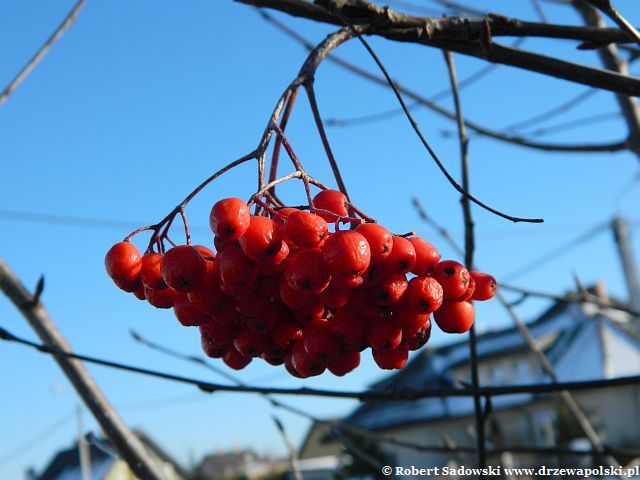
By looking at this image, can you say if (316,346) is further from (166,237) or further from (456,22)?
(456,22)

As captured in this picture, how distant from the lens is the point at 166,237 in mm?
1534

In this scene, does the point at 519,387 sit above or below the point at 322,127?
below

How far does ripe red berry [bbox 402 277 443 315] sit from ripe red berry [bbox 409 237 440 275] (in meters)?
0.04

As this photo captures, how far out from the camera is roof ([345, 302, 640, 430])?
18203 millimetres

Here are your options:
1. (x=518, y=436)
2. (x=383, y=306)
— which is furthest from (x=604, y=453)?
(x=518, y=436)

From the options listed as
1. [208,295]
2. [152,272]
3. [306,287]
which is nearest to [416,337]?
[306,287]

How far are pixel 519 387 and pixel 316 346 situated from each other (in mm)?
459

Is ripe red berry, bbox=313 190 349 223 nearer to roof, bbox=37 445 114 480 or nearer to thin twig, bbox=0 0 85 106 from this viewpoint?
thin twig, bbox=0 0 85 106

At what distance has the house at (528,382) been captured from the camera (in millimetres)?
16859

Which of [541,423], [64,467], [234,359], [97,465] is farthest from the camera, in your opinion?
[541,423]

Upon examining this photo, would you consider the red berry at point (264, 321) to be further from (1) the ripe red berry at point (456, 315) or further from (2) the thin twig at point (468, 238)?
(2) the thin twig at point (468, 238)

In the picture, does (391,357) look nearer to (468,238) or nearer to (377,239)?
(377,239)

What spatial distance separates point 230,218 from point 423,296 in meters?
0.37

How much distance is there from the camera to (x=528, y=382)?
57.4 ft
